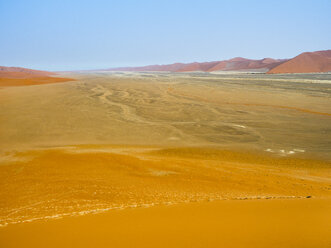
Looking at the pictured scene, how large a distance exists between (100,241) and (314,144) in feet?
23.6

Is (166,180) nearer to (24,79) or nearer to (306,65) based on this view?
(24,79)

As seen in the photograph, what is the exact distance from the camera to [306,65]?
66250 mm

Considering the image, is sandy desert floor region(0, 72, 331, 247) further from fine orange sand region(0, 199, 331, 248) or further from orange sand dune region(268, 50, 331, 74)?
orange sand dune region(268, 50, 331, 74)

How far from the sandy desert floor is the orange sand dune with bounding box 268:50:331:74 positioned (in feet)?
192

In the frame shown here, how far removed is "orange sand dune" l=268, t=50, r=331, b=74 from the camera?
64.1m

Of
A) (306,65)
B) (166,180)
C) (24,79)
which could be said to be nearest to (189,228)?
(166,180)

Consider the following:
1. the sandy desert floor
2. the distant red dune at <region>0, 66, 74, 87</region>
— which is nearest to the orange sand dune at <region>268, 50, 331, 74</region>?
the distant red dune at <region>0, 66, 74, 87</region>

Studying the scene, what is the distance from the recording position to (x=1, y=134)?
9.27 m

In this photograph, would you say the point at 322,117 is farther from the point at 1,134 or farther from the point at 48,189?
the point at 1,134

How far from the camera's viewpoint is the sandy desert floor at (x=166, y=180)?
310 cm

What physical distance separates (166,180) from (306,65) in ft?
233

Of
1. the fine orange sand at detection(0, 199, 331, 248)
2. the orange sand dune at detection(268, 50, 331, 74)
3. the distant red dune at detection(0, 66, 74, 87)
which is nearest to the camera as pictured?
the fine orange sand at detection(0, 199, 331, 248)

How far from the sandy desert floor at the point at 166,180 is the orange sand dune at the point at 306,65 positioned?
5860cm

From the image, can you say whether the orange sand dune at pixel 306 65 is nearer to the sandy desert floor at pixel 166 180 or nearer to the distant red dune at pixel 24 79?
the distant red dune at pixel 24 79
